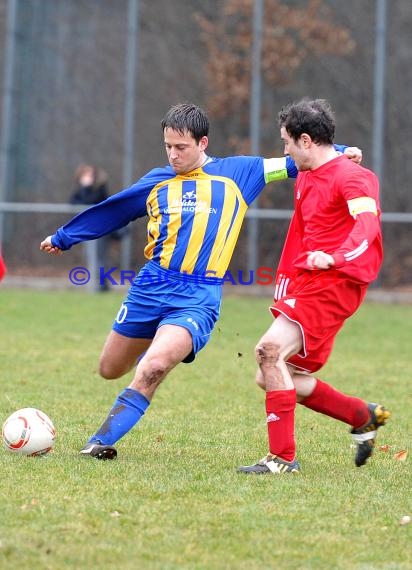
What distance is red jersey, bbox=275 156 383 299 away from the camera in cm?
511

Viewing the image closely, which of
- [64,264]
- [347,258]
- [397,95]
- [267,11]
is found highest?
[267,11]

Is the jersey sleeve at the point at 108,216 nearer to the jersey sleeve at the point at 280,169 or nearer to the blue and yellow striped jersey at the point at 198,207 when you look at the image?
the blue and yellow striped jersey at the point at 198,207

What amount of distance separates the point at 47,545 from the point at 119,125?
14354 mm

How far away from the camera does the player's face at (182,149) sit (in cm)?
566

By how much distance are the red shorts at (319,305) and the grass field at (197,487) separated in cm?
68

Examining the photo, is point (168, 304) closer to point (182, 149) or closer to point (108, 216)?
point (108, 216)

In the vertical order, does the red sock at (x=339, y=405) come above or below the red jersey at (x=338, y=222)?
below

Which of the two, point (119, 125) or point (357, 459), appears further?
point (119, 125)

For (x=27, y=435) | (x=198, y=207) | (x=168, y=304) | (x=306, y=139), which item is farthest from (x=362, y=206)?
(x=27, y=435)

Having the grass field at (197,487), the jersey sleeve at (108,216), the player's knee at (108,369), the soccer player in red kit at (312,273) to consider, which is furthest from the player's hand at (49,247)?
the soccer player in red kit at (312,273)

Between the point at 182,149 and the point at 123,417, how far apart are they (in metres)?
1.43

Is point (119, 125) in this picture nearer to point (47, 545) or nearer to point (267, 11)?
point (267, 11)

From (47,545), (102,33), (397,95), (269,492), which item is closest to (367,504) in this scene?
(269,492)

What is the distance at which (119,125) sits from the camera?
17.8 m
